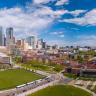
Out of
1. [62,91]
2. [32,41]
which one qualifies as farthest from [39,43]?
[62,91]

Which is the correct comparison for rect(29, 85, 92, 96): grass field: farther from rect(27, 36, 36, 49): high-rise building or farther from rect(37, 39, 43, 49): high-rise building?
rect(37, 39, 43, 49): high-rise building

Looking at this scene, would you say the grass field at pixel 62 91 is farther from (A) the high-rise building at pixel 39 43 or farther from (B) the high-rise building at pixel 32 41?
(A) the high-rise building at pixel 39 43

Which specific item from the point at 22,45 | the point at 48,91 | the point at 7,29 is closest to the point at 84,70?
the point at 48,91

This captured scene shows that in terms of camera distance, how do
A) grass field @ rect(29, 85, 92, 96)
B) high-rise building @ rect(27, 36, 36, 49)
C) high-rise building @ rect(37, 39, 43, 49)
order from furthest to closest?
high-rise building @ rect(37, 39, 43, 49), high-rise building @ rect(27, 36, 36, 49), grass field @ rect(29, 85, 92, 96)

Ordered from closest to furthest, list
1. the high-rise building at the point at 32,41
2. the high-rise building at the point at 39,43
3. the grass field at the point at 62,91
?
the grass field at the point at 62,91, the high-rise building at the point at 32,41, the high-rise building at the point at 39,43

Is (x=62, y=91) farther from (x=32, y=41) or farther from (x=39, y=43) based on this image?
(x=39, y=43)

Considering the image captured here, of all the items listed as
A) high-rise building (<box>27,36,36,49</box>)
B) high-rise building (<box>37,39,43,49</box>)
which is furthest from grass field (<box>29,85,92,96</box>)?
high-rise building (<box>37,39,43,49</box>)

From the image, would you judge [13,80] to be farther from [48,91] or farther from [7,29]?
[7,29]

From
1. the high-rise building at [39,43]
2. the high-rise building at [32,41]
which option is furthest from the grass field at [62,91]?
the high-rise building at [39,43]
